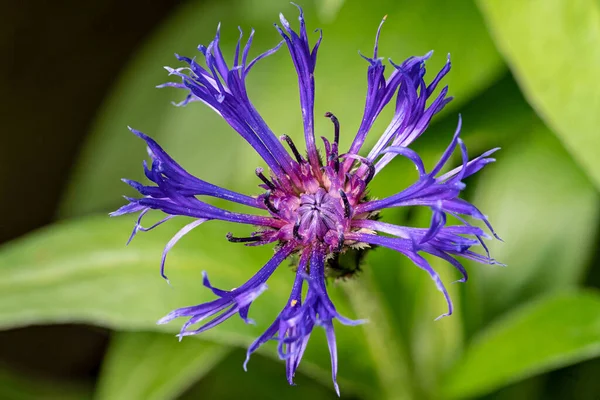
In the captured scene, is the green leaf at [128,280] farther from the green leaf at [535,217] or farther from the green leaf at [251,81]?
the green leaf at [535,217]

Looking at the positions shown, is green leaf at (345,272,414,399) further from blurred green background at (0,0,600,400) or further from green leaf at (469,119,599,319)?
green leaf at (469,119,599,319)

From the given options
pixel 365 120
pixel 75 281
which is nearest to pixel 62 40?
pixel 75 281

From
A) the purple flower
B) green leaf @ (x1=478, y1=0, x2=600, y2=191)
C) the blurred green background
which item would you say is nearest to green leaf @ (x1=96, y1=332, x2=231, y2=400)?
the blurred green background

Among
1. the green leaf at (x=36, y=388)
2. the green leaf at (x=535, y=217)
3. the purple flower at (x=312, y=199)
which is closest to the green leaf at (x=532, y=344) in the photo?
the green leaf at (x=535, y=217)

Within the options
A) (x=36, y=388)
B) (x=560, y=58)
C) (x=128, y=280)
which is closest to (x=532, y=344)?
(x=560, y=58)

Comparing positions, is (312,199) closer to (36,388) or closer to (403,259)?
(403,259)
